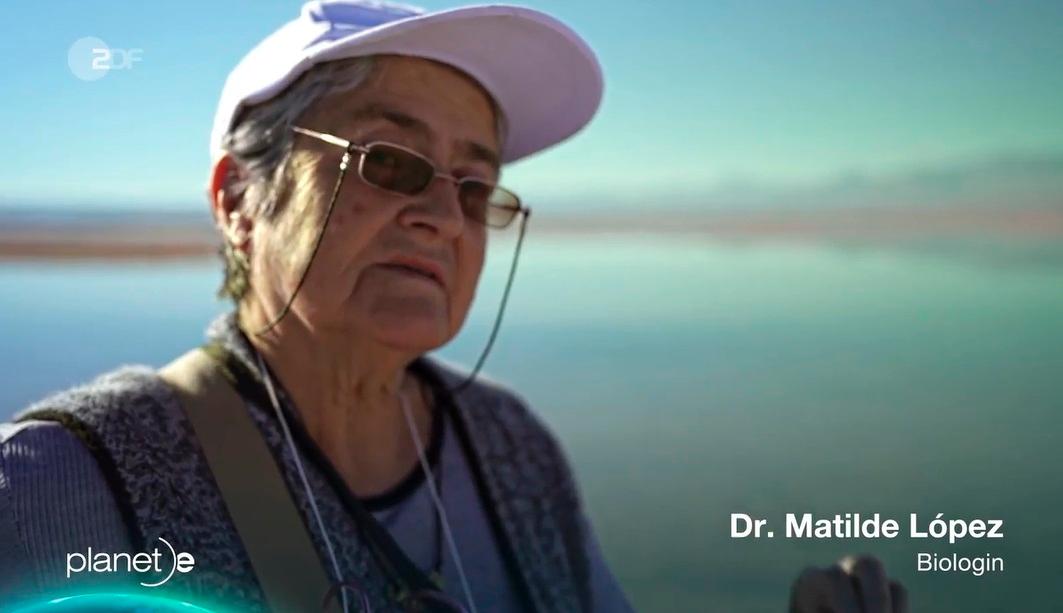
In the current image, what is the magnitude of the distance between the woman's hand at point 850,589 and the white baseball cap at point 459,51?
2.79 feet

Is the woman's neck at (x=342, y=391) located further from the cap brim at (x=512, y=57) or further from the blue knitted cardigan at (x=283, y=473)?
the cap brim at (x=512, y=57)

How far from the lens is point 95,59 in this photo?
1732 mm

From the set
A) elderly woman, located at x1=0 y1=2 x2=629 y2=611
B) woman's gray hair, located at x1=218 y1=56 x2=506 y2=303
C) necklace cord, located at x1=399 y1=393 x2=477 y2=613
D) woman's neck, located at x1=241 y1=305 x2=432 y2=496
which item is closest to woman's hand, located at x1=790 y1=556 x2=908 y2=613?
elderly woman, located at x1=0 y1=2 x2=629 y2=611

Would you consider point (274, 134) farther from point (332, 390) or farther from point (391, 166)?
point (332, 390)

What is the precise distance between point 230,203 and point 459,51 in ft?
1.46

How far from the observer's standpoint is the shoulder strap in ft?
5.27

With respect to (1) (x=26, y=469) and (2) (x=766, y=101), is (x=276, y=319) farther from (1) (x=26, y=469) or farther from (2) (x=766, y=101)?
(2) (x=766, y=101)

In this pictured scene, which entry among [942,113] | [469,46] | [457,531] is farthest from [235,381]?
[942,113]

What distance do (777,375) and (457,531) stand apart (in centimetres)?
59

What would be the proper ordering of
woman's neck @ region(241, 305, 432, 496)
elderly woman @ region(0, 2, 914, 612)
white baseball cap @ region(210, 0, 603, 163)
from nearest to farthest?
elderly woman @ region(0, 2, 914, 612), white baseball cap @ region(210, 0, 603, 163), woman's neck @ region(241, 305, 432, 496)

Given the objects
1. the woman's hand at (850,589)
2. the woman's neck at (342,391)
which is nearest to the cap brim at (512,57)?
the woman's neck at (342,391)

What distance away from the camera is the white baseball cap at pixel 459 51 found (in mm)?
1657

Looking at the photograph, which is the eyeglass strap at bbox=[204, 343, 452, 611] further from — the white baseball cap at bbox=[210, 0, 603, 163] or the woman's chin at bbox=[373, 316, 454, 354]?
the white baseball cap at bbox=[210, 0, 603, 163]

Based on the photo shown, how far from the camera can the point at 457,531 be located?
185 cm
